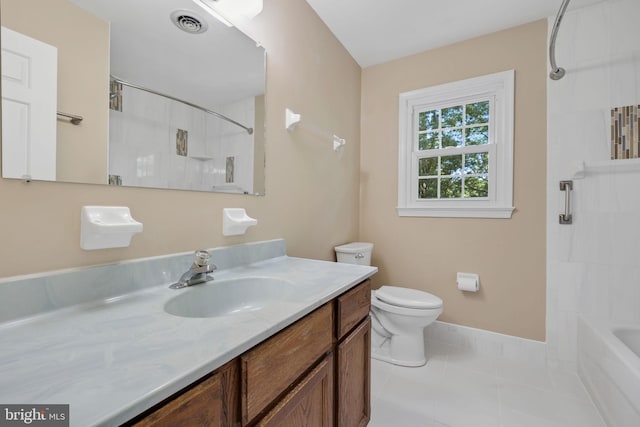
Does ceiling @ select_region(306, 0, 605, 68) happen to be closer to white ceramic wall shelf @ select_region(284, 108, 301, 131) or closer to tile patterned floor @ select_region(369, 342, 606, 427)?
white ceramic wall shelf @ select_region(284, 108, 301, 131)

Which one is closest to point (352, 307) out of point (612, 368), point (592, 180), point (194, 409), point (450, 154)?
point (194, 409)

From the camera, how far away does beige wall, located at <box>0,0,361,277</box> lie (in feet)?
2.40

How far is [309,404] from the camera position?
859 mm

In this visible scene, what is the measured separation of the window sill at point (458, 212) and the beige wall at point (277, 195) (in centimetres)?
51

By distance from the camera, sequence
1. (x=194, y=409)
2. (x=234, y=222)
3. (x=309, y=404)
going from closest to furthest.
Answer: (x=194, y=409) → (x=309, y=404) → (x=234, y=222)

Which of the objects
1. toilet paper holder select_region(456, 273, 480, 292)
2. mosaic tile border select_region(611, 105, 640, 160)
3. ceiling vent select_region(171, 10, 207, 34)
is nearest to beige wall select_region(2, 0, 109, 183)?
ceiling vent select_region(171, 10, 207, 34)

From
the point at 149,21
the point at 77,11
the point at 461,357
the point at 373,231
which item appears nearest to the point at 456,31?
the point at 373,231

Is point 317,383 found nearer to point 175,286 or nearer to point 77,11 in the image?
point 175,286

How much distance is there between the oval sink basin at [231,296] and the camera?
93 centimetres

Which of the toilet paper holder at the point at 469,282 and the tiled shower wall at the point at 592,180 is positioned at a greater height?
the tiled shower wall at the point at 592,180

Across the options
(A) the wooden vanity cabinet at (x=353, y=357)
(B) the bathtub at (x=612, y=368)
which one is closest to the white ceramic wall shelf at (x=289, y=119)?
(A) the wooden vanity cabinet at (x=353, y=357)

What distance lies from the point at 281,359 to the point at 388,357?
164 cm

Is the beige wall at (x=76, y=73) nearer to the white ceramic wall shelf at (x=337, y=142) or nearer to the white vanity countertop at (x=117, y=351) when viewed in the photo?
the white vanity countertop at (x=117, y=351)

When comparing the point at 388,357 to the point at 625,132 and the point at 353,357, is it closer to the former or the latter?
the point at 353,357
